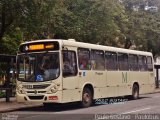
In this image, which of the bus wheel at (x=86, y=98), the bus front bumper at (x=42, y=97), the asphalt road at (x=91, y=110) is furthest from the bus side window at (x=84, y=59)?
the bus front bumper at (x=42, y=97)

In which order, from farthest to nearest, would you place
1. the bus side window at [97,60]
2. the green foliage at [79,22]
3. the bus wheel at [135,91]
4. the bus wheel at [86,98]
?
1. the bus wheel at [135,91]
2. the green foliage at [79,22]
3. the bus side window at [97,60]
4. the bus wheel at [86,98]

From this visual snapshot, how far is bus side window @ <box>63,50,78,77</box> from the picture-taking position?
18581 millimetres

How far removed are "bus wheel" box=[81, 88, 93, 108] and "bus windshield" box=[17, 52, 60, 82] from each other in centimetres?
242

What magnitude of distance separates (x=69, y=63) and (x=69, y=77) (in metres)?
0.61

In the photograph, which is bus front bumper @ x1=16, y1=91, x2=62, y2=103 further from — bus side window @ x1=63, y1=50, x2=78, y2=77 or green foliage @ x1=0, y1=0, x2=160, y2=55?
green foliage @ x1=0, y1=0, x2=160, y2=55

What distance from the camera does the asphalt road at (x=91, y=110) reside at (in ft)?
52.4

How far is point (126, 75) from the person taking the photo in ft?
79.8

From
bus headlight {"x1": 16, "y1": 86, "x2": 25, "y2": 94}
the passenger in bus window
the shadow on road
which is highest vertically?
the passenger in bus window

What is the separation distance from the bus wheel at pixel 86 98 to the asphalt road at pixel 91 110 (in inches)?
12.3

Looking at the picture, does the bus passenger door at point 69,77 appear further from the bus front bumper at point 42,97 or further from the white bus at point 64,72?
the bus front bumper at point 42,97

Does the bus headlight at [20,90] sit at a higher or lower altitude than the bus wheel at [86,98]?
higher

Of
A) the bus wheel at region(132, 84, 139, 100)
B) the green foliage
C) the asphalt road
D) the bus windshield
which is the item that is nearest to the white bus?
the bus windshield

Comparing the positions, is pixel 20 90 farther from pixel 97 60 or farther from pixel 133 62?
pixel 133 62

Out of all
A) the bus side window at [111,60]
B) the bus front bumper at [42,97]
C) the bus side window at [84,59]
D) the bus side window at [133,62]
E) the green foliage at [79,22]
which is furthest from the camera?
the bus side window at [133,62]
